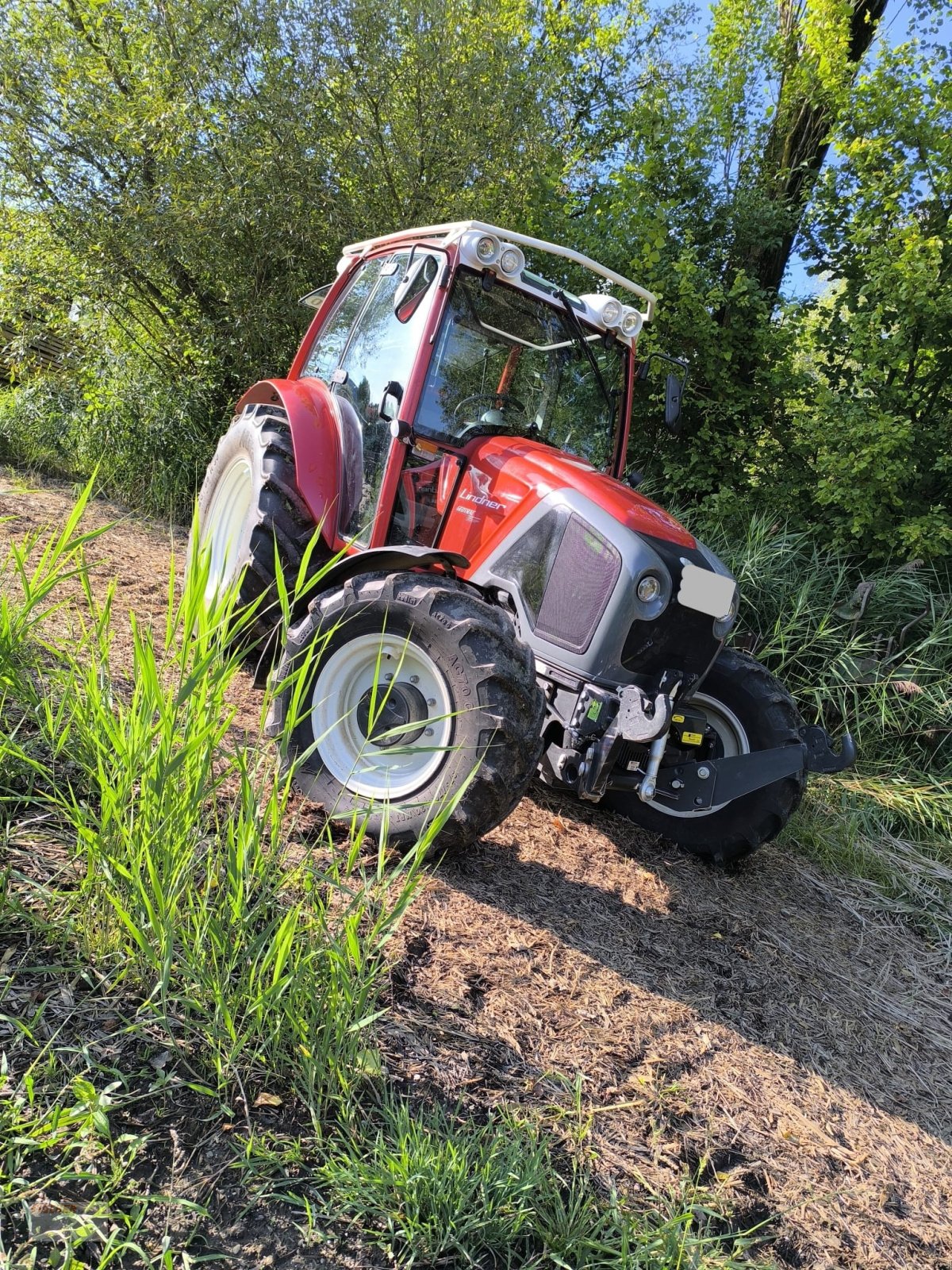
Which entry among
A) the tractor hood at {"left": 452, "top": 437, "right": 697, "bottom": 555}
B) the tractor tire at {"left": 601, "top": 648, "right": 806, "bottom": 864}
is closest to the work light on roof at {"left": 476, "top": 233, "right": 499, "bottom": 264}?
the tractor hood at {"left": 452, "top": 437, "right": 697, "bottom": 555}

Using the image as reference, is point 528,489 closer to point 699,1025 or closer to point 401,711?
point 401,711

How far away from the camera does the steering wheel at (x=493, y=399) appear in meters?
3.45

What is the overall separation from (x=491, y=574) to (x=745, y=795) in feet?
4.29

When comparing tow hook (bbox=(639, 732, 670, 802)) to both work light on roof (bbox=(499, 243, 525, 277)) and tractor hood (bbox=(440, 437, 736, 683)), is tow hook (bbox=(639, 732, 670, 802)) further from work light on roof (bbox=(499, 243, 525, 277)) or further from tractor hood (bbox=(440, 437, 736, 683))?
work light on roof (bbox=(499, 243, 525, 277))

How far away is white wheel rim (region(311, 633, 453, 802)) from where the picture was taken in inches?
107

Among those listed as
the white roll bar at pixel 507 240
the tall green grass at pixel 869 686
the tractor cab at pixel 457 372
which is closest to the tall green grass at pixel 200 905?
the tractor cab at pixel 457 372

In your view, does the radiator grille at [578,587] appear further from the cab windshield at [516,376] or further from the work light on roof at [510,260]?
the work light on roof at [510,260]

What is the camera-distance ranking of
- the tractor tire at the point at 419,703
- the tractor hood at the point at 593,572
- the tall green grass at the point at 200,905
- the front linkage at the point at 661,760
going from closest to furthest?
the tall green grass at the point at 200,905, the tractor tire at the point at 419,703, the front linkage at the point at 661,760, the tractor hood at the point at 593,572

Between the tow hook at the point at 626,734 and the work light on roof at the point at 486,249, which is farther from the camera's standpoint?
the work light on roof at the point at 486,249

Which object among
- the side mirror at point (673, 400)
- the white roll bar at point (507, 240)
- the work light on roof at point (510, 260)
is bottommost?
the side mirror at point (673, 400)

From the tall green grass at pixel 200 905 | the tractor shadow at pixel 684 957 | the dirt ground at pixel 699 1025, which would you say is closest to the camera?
the tall green grass at pixel 200 905

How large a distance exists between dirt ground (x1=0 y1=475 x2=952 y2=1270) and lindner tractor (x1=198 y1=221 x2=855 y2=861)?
324 mm

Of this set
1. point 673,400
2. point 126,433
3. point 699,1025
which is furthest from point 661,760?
point 126,433

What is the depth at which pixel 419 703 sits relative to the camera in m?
2.82
